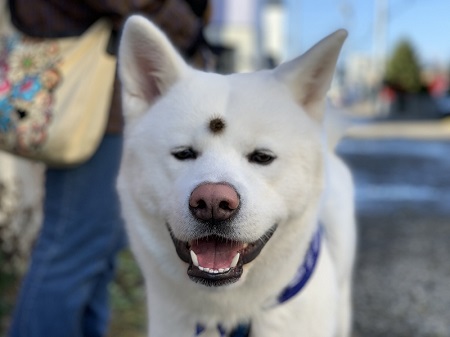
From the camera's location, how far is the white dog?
1.79 metres

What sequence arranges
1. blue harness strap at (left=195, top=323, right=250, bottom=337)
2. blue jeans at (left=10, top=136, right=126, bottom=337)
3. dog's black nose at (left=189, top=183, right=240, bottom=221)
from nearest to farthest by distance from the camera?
1. dog's black nose at (left=189, top=183, right=240, bottom=221)
2. blue harness strap at (left=195, top=323, right=250, bottom=337)
3. blue jeans at (left=10, top=136, right=126, bottom=337)

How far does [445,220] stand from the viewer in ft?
20.6

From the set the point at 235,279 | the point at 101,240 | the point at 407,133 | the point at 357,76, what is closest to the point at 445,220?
the point at 101,240

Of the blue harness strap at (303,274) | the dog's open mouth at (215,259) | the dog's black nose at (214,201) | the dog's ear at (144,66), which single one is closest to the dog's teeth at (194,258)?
the dog's open mouth at (215,259)

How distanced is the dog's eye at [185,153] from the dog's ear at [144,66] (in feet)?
0.88

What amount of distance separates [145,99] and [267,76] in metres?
0.40

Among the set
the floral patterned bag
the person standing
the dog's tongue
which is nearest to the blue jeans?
the person standing

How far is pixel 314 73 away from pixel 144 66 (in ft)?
1.75

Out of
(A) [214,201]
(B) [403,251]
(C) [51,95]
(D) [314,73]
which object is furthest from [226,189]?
(B) [403,251]

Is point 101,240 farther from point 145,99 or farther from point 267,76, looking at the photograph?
point 267,76

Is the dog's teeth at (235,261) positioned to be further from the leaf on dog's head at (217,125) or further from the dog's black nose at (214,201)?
the leaf on dog's head at (217,125)

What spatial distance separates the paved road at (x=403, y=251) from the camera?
3820mm

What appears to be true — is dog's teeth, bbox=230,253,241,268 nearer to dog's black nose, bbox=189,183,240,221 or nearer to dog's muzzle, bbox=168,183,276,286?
dog's muzzle, bbox=168,183,276,286

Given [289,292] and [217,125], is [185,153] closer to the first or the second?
[217,125]
